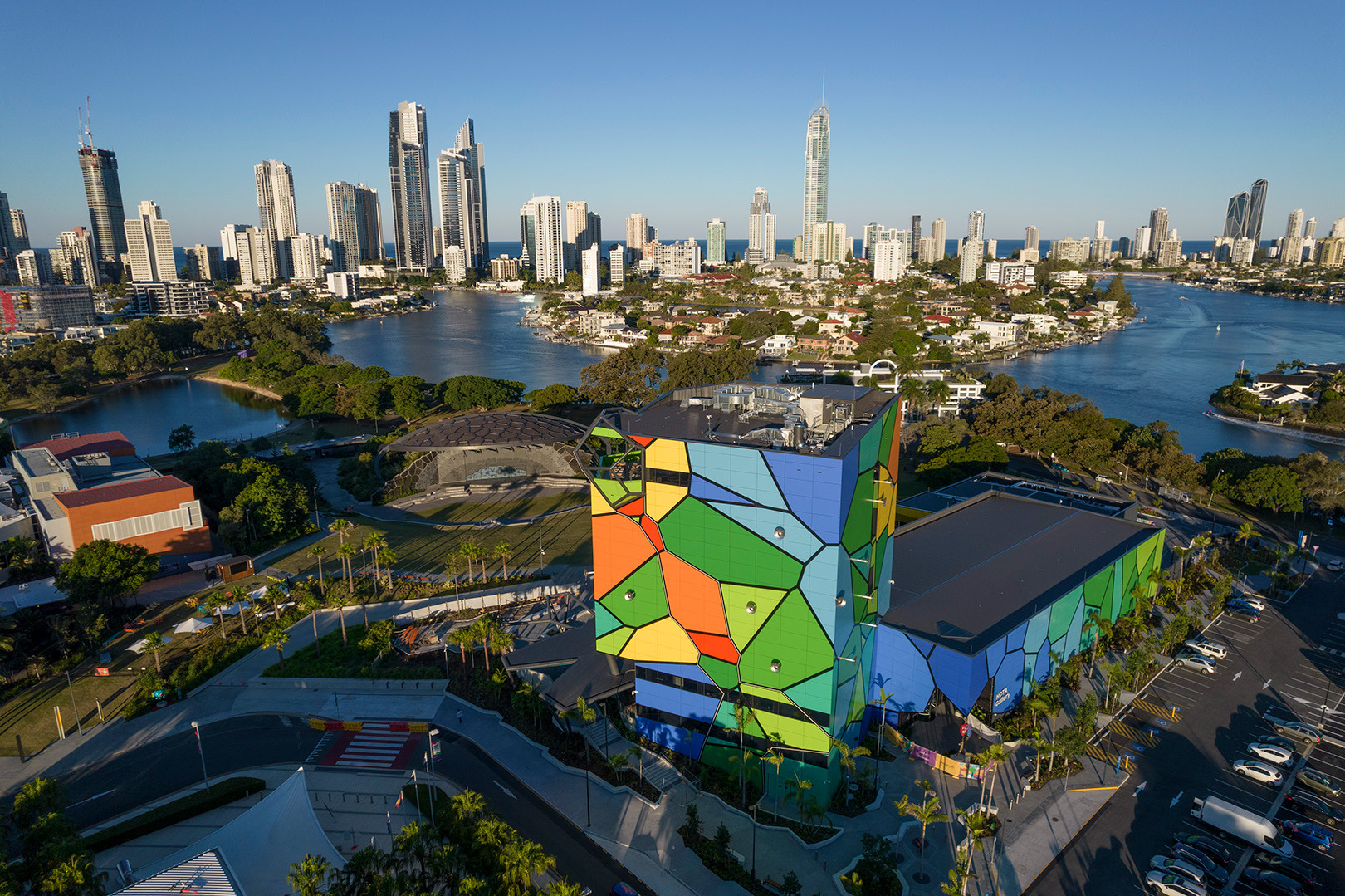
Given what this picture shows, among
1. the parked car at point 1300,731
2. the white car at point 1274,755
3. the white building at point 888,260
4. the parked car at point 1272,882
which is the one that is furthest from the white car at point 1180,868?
the white building at point 888,260

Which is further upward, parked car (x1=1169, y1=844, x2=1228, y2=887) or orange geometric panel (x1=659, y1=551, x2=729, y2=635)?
orange geometric panel (x1=659, y1=551, x2=729, y2=635)

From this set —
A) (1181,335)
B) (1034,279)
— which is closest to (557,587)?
(1181,335)

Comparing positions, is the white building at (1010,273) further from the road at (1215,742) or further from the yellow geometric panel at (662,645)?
the yellow geometric panel at (662,645)

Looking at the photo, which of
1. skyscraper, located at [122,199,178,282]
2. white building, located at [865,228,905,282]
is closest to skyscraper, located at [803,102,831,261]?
white building, located at [865,228,905,282]

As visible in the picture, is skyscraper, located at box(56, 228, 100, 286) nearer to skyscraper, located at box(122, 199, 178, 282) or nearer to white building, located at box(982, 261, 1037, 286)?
skyscraper, located at box(122, 199, 178, 282)

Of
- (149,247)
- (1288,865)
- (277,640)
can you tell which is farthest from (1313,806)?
(149,247)

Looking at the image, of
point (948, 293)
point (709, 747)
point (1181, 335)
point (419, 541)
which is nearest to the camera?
point (709, 747)

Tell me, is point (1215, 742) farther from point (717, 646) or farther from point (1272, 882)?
point (717, 646)

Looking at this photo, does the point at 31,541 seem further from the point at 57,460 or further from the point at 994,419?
→ the point at 994,419
